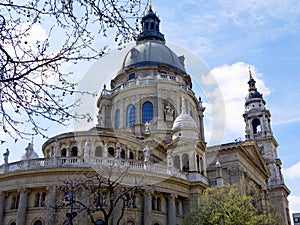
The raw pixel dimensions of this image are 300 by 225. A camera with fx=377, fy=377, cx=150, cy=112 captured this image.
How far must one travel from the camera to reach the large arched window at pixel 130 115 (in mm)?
52031

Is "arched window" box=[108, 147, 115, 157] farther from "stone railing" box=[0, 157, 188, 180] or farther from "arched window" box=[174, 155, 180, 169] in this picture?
"arched window" box=[174, 155, 180, 169]

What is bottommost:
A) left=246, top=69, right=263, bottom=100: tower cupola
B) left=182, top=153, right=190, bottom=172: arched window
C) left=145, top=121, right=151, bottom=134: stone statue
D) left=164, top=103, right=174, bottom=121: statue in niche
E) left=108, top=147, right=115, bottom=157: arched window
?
left=182, top=153, right=190, bottom=172: arched window

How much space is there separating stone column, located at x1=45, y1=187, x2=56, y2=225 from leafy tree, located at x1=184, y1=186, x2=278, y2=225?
34.4 feet

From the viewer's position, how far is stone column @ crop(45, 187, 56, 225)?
29234mm

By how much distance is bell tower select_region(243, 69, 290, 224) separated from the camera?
71062mm

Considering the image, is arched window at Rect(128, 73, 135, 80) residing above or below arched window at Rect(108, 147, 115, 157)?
above

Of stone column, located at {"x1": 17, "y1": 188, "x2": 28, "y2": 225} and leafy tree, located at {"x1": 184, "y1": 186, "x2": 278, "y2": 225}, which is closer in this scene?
leafy tree, located at {"x1": 184, "y1": 186, "x2": 278, "y2": 225}

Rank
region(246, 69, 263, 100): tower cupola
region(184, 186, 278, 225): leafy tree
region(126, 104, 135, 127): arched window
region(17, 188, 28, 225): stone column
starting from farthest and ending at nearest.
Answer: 1. region(246, 69, 263, 100): tower cupola
2. region(126, 104, 135, 127): arched window
3. region(17, 188, 28, 225): stone column
4. region(184, 186, 278, 225): leafy tree

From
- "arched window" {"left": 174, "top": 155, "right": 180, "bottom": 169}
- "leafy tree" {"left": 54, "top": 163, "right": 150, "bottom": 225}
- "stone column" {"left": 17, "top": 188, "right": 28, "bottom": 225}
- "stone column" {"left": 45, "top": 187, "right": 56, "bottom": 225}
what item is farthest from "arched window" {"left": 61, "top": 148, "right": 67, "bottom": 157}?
"arched window" {"left": 174, "top": 155, "right": 180, "bottom": 169}

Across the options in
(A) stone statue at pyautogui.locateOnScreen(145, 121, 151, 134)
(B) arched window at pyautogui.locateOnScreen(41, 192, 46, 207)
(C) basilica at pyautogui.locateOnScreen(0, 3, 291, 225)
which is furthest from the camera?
(A) stone statue at pyautogui.locateOnScreen(145, 121, 151, 134)

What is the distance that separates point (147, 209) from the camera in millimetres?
31422

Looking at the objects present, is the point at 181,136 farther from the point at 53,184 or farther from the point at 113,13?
→ the point at 113,13

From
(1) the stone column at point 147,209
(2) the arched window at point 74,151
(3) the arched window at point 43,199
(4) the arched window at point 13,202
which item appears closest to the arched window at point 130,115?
(2) the arched window at point 74,151

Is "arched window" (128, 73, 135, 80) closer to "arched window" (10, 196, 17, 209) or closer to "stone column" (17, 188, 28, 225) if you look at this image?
"arched window" (10, 196, 17, 209)
